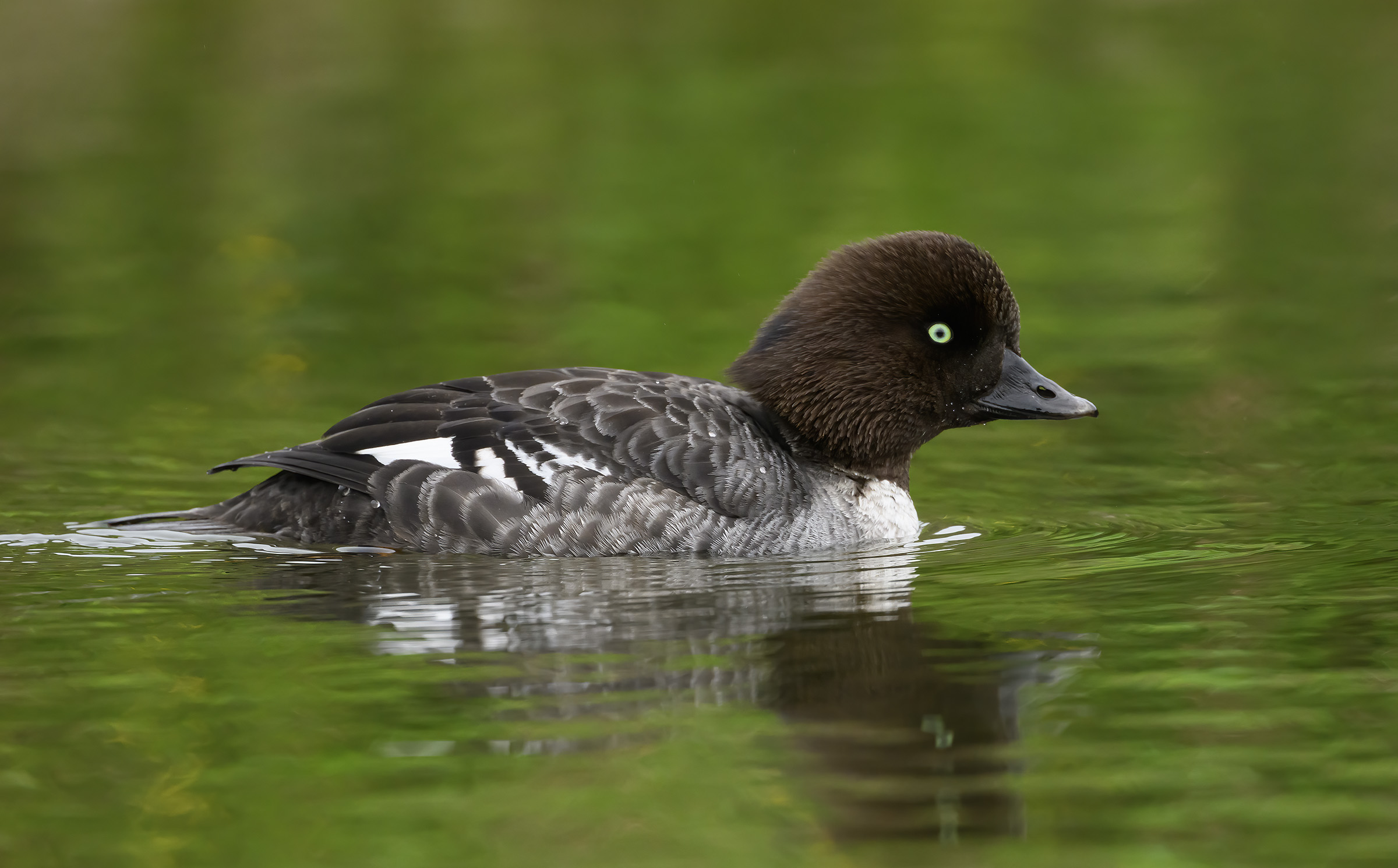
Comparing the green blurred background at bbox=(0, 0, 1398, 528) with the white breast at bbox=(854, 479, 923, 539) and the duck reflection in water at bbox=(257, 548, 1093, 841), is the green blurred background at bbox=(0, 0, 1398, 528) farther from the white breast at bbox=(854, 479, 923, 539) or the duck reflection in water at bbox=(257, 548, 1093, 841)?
the duck reflection in water at bbox=(257, 548, 1093, 841)

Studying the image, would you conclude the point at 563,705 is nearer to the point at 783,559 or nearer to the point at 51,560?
the point at 783,559

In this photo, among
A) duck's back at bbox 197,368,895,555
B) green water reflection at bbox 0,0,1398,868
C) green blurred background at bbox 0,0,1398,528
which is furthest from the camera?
green blurred background at bbox 0,0,1398,528

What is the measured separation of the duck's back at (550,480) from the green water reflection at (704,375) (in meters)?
0.24

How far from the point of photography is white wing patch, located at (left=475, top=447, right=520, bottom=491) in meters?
7.87

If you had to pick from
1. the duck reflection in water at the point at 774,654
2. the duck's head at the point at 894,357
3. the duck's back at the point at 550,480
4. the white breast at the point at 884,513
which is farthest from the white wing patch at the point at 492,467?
the white breast at the point at 884,513

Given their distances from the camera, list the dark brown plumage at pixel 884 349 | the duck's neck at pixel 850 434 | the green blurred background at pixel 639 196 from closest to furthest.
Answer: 1. the dark brown plumage at pixel 884 349
2. the duck's neck at pixel 850 434
3. the green blurred background at pixel 639 196

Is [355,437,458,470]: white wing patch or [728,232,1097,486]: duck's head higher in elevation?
[728,232,1097,486]: duck's head

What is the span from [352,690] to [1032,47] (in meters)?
17.6

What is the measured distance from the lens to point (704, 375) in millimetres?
11031

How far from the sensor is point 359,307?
13.2m

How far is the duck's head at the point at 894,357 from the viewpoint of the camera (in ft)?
26.6

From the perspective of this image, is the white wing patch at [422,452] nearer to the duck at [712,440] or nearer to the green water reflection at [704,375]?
the duck at [712,440]

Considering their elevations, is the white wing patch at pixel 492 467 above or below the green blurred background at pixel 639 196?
below

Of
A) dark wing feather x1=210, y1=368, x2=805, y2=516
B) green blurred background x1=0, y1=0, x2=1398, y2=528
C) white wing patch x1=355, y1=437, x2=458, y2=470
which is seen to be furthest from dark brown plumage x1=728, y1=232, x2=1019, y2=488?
white wing patch x1=355, y1=437, x2=458, y2=470
